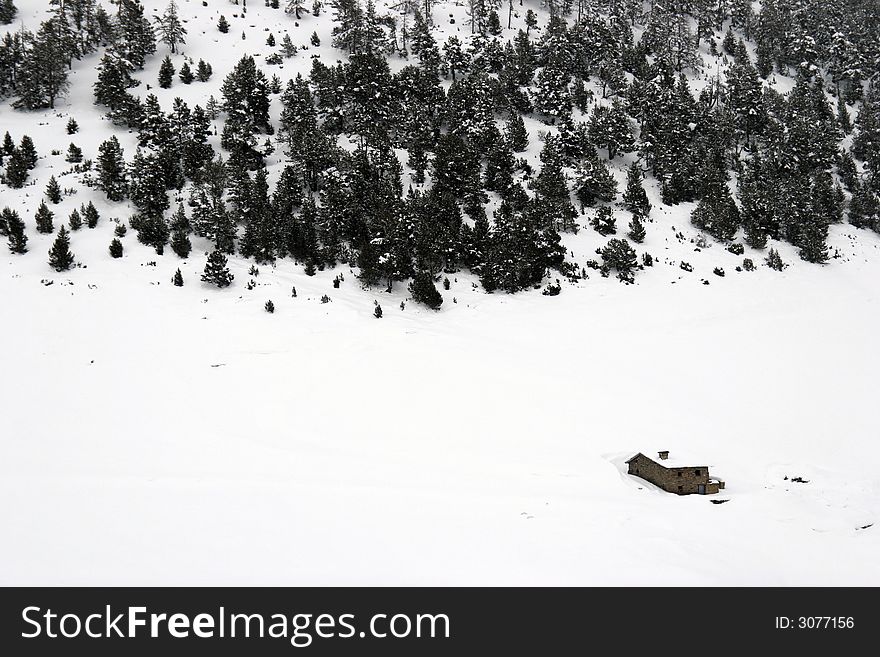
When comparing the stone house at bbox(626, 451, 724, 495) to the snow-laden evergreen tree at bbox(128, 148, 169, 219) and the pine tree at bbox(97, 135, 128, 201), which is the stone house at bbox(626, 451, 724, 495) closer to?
the snow-laden evergreen tree at bbox(128, 148, 169, 219)

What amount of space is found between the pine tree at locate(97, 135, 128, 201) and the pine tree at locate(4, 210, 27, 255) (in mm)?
6512

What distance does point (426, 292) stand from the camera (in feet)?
110

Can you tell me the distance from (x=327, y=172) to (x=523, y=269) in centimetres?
1838

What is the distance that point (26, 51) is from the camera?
170 feet

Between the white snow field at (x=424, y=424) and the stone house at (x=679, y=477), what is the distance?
30.5 inches

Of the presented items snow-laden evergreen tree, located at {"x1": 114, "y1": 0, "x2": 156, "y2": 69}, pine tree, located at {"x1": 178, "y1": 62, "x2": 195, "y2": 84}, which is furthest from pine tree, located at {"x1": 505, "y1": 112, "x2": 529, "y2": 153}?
snow-laden evergreen tree, located at {"x1": 114, "y1": 0, "x2": 156, "y2": 69}

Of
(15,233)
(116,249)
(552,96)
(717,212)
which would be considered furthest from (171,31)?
(717,212)

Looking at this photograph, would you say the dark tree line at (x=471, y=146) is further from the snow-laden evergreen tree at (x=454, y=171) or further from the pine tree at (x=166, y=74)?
the pine tree at (x=166, y=74)

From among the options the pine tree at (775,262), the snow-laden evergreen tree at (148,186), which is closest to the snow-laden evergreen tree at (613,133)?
the pine tree at (775,262)

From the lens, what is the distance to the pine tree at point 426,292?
33562 millimetres

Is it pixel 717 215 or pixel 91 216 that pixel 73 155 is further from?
pixel 717 215
